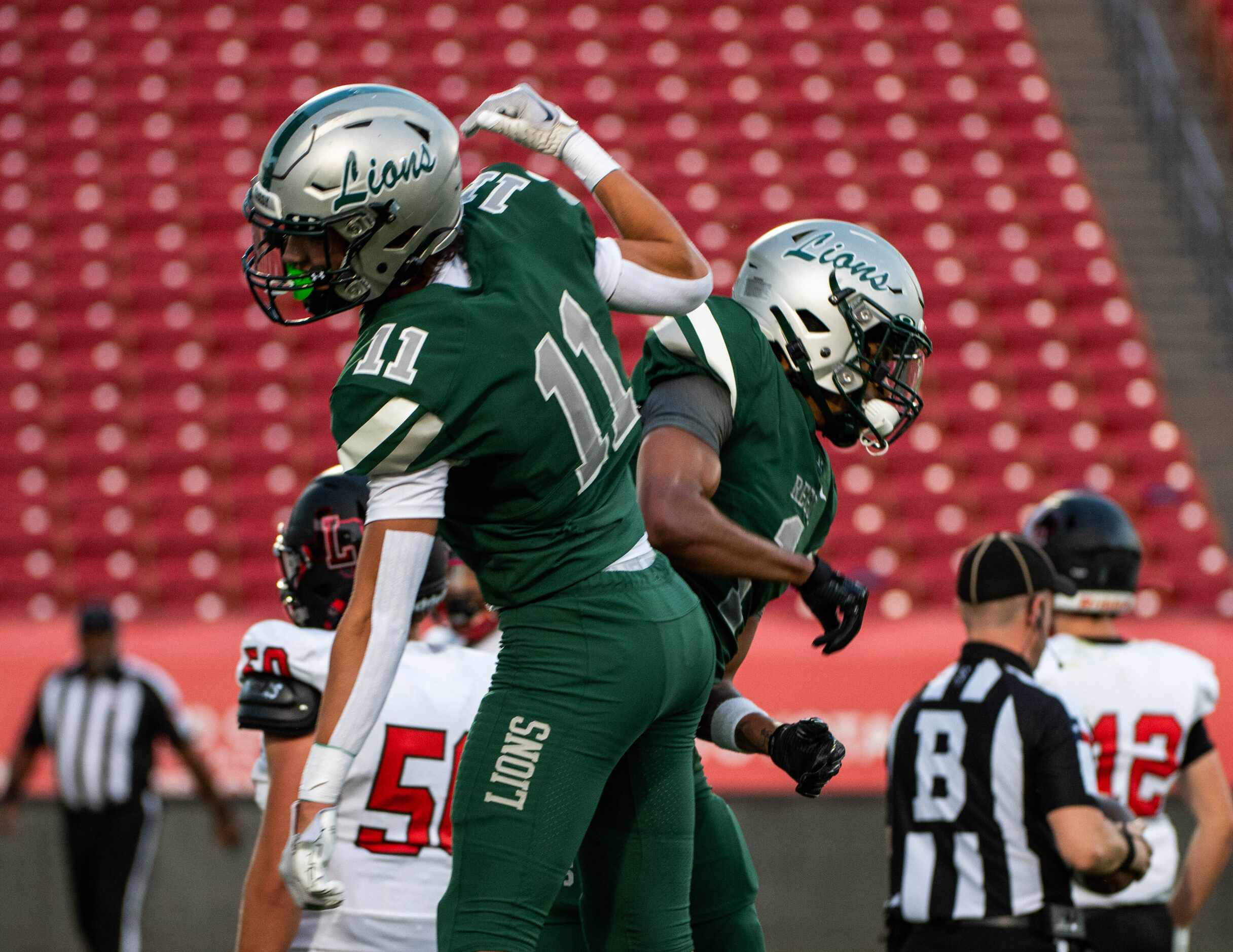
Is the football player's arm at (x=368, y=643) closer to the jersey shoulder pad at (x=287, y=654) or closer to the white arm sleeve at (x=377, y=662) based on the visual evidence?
the white arm sleeve at (x=377, y=662)

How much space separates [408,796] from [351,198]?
1.11 metres

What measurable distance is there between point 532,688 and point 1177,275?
10360 mm

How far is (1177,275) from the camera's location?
38.7 feet

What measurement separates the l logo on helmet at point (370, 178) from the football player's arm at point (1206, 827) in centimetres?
294

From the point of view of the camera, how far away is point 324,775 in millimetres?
2295

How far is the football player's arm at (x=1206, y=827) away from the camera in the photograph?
4402mm

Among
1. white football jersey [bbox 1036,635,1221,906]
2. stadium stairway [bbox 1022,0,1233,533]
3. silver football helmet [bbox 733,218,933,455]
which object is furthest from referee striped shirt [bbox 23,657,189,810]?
stadium stairway [bbox 1022,0,1233,533]

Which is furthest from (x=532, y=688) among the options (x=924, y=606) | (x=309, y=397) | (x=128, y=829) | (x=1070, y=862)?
(x=309, y=397)

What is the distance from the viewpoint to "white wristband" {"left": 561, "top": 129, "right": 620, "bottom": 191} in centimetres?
275

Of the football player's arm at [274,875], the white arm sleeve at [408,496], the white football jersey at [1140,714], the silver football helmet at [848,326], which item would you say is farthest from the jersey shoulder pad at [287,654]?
the white football jersey at [1140,714]

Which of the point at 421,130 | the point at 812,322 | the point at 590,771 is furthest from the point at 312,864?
the point at 812,322

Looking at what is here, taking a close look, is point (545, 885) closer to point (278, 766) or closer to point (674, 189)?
point (278, 766)

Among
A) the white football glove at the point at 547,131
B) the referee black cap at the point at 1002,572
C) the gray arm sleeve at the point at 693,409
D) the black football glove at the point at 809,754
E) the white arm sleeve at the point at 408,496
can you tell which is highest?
the white football glove at the point at 547,131

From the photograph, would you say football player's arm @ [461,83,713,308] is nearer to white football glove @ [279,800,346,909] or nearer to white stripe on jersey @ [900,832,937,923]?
white football glove @ [279,800,346,909]
